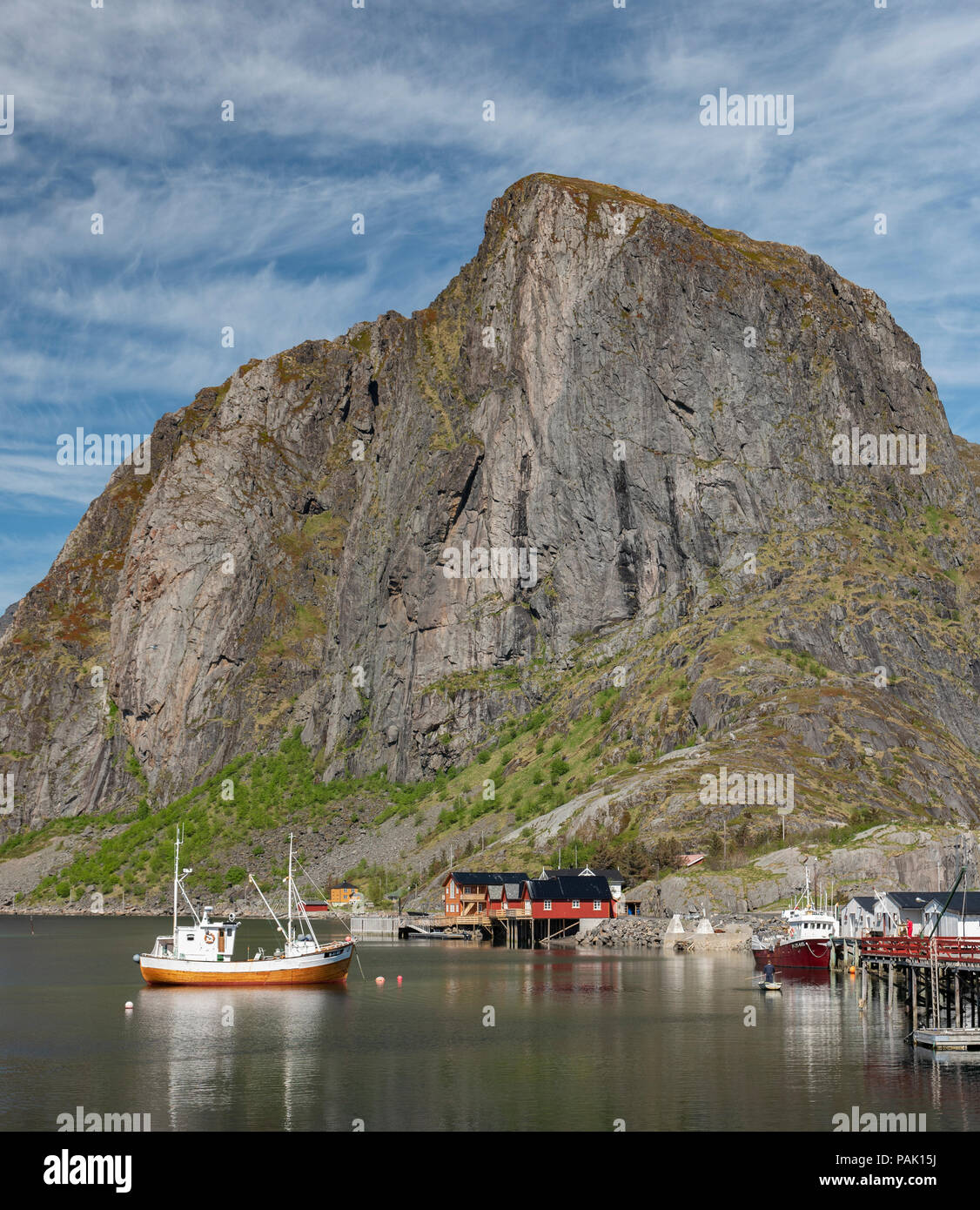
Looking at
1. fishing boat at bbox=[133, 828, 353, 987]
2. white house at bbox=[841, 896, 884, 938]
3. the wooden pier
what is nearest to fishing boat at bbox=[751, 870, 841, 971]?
white house at bbox=[841, 896, 884, 938]

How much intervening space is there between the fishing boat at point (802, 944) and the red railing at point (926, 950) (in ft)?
69.0

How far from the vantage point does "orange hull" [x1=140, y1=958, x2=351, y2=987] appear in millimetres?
106750

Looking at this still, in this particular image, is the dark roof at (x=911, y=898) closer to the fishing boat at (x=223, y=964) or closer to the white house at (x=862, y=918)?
the white house at (x=862, y=918)

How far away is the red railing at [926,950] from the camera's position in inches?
3403

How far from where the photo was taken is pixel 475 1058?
7131 centimetres

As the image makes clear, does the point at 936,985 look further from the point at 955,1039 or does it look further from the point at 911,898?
the point at 911,898

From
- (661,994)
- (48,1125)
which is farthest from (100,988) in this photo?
(48,1125)

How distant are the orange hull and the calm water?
4.33 ft

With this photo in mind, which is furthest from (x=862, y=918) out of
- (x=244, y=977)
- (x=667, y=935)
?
(x=244, y=977)

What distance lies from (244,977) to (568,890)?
3059 inches

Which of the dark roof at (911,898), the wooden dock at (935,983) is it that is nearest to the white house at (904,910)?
the dark roof at (911,898)

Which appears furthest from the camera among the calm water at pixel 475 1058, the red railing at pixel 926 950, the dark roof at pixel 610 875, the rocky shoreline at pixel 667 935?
the dark roof at pixel 610 875

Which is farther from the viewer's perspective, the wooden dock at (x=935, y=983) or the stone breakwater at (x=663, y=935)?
the stone breakwater at (x=663, y=935)
